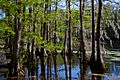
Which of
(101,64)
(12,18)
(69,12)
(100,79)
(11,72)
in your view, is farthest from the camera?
(69,12)

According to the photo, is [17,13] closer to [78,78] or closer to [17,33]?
[17,33]

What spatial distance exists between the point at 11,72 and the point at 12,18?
4216mm

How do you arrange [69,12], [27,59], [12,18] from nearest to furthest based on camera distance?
[12,18]
[27,59]
[69,12]

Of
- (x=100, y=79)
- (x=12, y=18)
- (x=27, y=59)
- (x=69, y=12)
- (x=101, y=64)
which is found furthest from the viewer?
(x=69, y=12)

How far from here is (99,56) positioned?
22.3m

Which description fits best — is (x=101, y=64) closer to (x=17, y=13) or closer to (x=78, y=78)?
(x=78, y=78)

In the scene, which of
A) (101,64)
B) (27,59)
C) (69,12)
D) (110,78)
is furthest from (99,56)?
(69,12)

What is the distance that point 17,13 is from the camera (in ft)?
56.2

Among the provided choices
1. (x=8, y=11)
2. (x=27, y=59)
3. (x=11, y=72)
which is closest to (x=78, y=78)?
(x=11, y=72)

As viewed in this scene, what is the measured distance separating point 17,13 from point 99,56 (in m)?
7.75

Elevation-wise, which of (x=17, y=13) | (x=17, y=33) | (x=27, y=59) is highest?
(x=17, y=13)

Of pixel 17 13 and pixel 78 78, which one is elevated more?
pixel 17 13

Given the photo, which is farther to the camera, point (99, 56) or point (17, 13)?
point (99, 56)

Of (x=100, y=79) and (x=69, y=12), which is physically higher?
(x=69, y=12)
